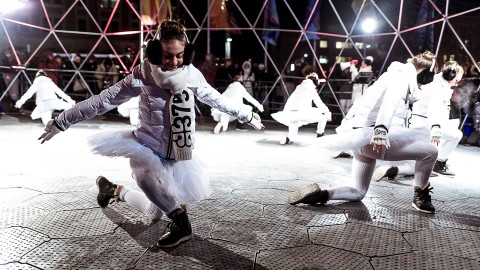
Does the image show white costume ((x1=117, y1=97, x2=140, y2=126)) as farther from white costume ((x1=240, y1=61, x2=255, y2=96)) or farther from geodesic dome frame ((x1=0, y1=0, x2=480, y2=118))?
white costume ((x1=240, y1=61, x2=255, y2=96))

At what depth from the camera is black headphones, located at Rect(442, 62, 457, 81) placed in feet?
13.6

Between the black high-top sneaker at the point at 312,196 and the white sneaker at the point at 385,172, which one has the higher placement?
the black high-top sneaker at the point at 312,196

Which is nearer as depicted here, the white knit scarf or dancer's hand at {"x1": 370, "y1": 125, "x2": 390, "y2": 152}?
the white knit scarf

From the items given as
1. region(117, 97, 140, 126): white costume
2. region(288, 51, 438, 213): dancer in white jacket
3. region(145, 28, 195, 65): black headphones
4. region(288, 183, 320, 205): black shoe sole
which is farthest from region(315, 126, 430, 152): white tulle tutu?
region(117, 97, 140, 126): white costume

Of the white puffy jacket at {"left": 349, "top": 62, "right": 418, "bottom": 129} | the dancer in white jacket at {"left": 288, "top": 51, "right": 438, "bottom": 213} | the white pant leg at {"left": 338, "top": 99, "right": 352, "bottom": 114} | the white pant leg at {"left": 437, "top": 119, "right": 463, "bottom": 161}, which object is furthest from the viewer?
the white pant leg at {"left": 338, "top": 99, "right": 352, "bottom": 114}

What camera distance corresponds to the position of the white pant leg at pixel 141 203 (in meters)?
2.70

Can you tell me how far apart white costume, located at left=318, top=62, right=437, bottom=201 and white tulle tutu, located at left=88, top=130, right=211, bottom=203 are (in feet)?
3.70

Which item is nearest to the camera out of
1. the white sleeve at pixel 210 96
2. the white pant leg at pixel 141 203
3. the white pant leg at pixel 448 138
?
the white sleeve at pixel 210 96

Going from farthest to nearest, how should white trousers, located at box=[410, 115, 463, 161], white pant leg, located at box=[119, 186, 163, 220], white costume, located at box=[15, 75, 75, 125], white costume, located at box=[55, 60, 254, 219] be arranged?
1. white costume, located at box=[15, 75, 75, 125]
2. white trousers, located at box=[410, 115, 463, 161]
3. white pant leg, located at box=[119, 186, 163, 220]
4. white costume, located at box=[55, 60, 254, 219]

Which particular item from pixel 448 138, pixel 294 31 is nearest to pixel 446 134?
pixel 448 138

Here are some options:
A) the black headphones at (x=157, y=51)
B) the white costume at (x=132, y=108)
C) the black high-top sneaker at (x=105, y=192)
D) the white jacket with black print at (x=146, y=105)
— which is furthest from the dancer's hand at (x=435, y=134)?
the white costume at (x=132, y=108)

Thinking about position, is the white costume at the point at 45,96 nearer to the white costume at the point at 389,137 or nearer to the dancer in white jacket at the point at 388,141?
the dancer in white jacket at the point at 388,141

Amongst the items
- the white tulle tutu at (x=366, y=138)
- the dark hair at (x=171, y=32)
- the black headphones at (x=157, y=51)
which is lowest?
the white tulle tutu at (x=366, y=138)

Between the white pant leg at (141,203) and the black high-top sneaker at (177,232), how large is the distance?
0.30m
